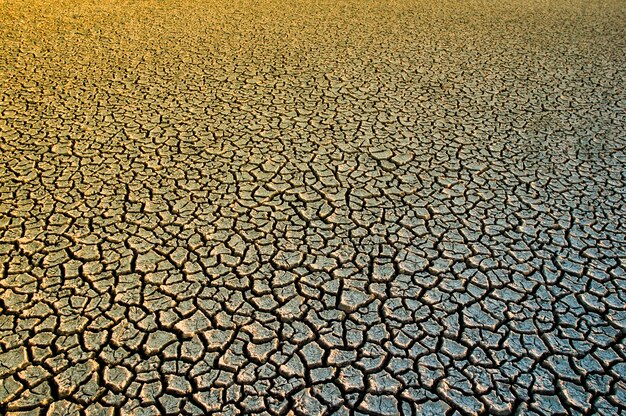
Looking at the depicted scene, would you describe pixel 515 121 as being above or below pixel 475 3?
below

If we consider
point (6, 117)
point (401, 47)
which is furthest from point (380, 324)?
point (401, 47)

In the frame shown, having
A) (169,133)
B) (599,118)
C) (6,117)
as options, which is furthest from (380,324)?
(6,117)

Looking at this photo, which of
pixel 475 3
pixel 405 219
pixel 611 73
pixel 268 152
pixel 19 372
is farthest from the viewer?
pixel 475 3

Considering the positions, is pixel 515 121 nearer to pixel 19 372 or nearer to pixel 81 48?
pixel 19 372

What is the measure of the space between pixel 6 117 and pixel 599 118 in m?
3.35

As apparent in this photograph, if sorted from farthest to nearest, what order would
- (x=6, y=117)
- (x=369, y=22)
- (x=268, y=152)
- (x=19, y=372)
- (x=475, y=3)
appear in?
1. (x=475, y=3)
2. (x=369, y=22)
3. (x=6, y=117)
4. (x=268, y=152)
5. (x=19, y=372)

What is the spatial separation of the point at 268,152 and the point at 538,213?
50.5 inches

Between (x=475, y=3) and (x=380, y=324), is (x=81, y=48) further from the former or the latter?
(x=475, y=3)

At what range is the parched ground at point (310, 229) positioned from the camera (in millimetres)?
1504

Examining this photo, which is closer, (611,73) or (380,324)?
(380,324)

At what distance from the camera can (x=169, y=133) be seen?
2805mm

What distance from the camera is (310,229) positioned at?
6.93 ft

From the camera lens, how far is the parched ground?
59.2 inches

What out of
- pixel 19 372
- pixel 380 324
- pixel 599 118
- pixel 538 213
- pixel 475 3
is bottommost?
pixel 19 372
